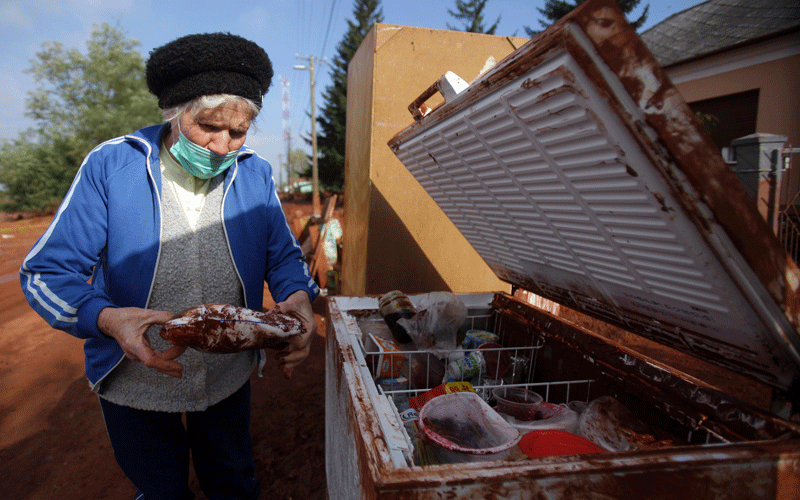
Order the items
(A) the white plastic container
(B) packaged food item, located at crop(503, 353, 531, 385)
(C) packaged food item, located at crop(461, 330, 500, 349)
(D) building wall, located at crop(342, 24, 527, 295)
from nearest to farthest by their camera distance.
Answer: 1. (A) the white plastic container
2. (B) packaged food item, located at crop(503, 353, 531, 385)
3. (C) packaged food item, located at crop(461, 330, 500, 349)
4. (D) building wall, located at crop(342, 24, 527, 295)

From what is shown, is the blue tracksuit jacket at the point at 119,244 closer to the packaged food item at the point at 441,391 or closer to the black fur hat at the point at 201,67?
the black fur hat at the point at 201,67

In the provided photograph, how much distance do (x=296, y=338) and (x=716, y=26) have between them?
13.3m

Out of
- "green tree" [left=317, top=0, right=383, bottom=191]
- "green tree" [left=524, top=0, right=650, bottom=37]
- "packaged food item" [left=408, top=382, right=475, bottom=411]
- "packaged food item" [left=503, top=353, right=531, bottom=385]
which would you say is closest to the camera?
"packaged food item" [left=408, top=382, right=475, bottom=411]

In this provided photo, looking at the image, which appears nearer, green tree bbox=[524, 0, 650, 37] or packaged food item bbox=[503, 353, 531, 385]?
packaged food item bbox=[503, 353, 531, 385]

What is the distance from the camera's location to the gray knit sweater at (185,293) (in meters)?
1.51

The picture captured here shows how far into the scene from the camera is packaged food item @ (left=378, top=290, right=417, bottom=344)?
1758mm

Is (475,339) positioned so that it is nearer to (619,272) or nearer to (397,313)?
(397,313)

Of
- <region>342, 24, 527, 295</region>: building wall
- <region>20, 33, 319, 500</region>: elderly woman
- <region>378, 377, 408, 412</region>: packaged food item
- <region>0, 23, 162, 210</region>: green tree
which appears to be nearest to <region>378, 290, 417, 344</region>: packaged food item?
<region>378, 377, 408, 412</region>: packaged food item

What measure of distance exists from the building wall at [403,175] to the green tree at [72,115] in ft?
70.7

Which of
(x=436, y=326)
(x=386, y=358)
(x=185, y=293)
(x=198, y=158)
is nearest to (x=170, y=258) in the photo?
(x=185, y=293)

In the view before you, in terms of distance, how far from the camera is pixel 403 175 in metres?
3.02

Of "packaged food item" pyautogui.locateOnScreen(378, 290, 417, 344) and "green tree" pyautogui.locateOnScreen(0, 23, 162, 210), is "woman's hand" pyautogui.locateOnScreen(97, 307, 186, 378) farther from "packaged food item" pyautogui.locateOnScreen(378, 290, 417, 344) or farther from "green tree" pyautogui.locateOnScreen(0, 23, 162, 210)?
"green tree" pyautogui.locateOnScreen(0, 23, 162, 210)

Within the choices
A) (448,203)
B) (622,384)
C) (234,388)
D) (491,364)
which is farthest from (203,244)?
(622,384)

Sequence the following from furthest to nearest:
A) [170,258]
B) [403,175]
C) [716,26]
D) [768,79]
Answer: [716,26] → [768,79] → [403,175] → [170,258]
